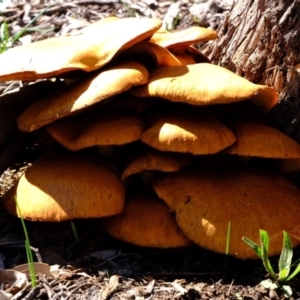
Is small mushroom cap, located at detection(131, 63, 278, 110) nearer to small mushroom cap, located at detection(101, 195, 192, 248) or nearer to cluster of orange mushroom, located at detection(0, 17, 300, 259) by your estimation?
cluster of orange mushroom, located at detection(0, 17, 300, 259)

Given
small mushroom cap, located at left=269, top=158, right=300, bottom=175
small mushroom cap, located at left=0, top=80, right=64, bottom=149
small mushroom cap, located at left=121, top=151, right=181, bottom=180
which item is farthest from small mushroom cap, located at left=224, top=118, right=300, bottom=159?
small mushroom cap, located at left=0, top=80, right=64, bottom=149

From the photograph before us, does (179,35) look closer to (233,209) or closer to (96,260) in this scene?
(233,209)

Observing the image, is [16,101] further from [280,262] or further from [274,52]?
[280,262]

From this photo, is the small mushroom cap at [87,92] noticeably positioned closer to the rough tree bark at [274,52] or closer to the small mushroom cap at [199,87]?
the small mushroom cap at [199,87]

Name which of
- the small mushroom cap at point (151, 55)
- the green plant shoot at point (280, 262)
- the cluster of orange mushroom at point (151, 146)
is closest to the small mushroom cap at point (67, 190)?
the cluster of orange mushroom at point (151, 146)

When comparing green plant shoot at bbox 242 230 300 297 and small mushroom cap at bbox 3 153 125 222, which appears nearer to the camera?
green plant shoot at bbox 242 230 300 297

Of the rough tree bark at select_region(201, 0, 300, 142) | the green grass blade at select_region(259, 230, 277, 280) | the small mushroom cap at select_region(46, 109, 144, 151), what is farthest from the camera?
the rough tree bark at select_region(201, 0, 300, 142)

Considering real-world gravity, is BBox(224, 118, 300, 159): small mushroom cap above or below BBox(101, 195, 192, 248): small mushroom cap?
above

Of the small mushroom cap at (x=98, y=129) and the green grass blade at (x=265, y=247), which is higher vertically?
the small mushroom cap at (x=98, y=129)
